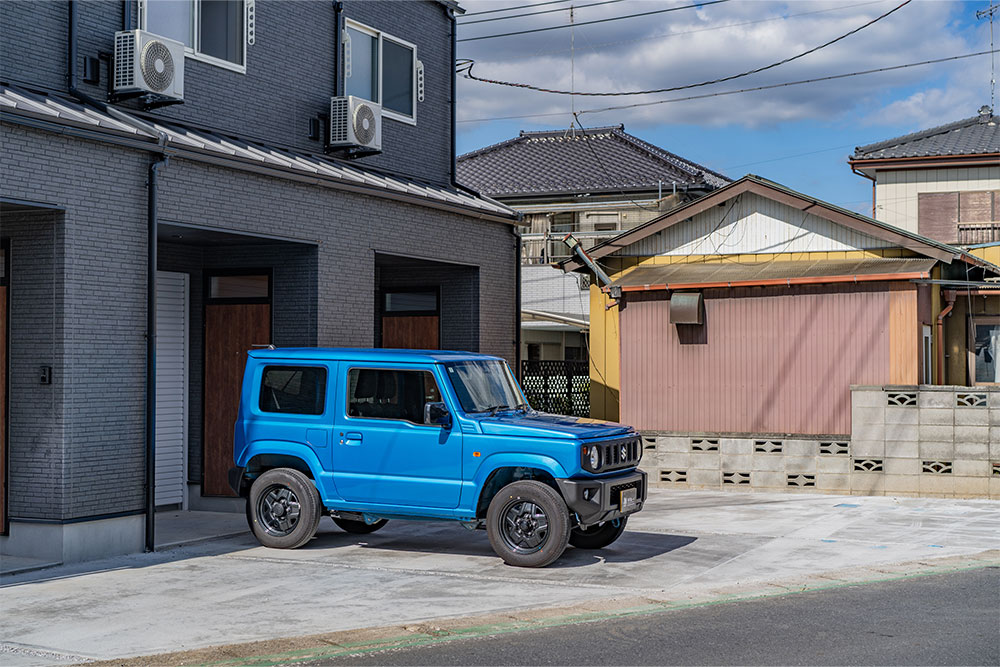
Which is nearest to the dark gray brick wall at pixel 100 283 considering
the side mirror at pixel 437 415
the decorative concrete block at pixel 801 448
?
the side mirror at pixel 437 415

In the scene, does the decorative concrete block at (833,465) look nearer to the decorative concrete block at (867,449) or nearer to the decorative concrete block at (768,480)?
the decorative concrete block at (867,449)

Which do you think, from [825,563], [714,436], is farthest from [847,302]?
[825,563]

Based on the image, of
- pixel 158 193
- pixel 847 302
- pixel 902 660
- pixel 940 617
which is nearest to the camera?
pixel 902 660

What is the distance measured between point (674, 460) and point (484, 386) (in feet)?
22.5

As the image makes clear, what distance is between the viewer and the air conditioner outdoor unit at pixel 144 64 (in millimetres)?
12406

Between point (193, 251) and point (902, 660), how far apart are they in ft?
35.3

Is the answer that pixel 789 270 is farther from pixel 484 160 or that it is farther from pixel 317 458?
pixel 484 160

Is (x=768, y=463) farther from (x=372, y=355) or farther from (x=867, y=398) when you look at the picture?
(x=372, y=355)

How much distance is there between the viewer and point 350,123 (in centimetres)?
1568

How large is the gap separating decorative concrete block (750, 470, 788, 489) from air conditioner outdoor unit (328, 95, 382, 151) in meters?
7.67

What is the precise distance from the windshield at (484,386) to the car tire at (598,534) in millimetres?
1497

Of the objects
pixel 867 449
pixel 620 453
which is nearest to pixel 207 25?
pixel 620 453

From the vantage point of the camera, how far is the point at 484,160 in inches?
1501

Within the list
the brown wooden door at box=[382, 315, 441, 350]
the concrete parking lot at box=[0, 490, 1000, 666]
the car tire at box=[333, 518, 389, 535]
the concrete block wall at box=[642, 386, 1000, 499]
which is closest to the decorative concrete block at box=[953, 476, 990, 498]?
the concrete block wall at box=[642, 386, 1000, 499]
